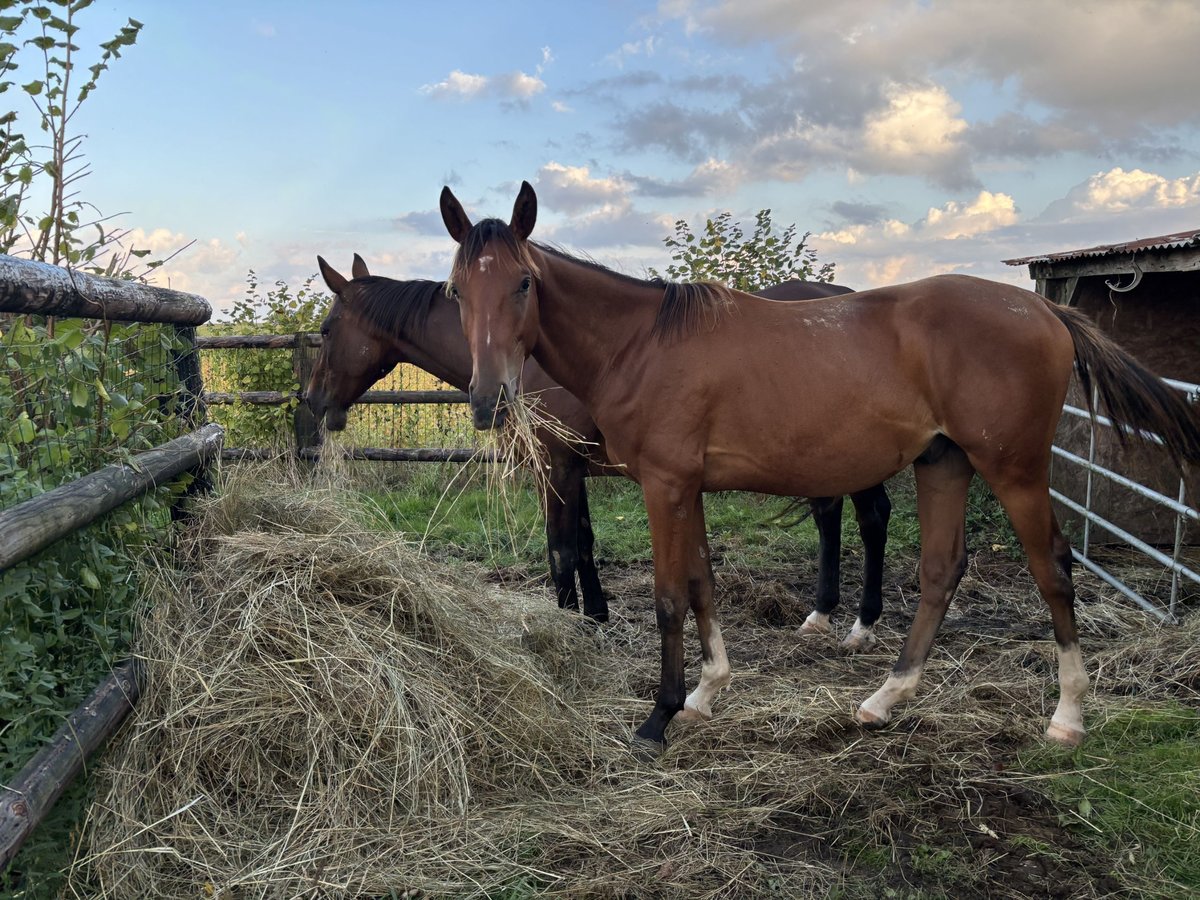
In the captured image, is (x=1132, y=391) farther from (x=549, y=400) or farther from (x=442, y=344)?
(x=442, y=344)

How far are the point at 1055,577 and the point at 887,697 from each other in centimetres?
85

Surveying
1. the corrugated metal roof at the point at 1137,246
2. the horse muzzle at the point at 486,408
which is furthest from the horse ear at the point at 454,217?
the corrugated metal roof at the point at 1137,246

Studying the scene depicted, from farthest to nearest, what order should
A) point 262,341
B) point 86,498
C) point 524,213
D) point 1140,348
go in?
point 262,341 → point 1140,348 → point 524,213 → point 86,498

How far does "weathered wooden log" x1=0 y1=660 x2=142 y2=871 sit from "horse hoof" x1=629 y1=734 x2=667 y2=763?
183 centimetres

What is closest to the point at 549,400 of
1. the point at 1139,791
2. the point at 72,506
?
the point at 72,506

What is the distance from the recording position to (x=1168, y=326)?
279 inches

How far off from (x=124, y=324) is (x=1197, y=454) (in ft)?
14.7

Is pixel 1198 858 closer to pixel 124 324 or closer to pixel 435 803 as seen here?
pixel 435 803

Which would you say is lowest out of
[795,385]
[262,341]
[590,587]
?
[590,587]

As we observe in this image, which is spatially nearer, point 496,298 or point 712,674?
point 496,298

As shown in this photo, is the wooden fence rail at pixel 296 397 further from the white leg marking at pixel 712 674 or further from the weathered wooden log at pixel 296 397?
the white leg marking at pixel 712 674

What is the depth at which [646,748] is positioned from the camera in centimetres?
356

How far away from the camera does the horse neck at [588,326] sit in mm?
3695

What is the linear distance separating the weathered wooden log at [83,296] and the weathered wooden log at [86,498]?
1.70ft
